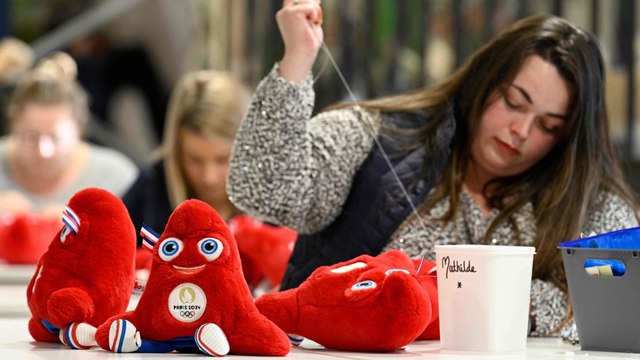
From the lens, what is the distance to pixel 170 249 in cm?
112

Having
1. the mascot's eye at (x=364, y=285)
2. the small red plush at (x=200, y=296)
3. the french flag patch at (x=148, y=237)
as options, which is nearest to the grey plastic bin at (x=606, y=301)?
the mascot's eye at (x=364, y=285)

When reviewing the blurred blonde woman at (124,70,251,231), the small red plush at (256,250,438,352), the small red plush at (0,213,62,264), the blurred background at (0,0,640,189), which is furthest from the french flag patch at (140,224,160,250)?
the blurred background at (0,0,640,189)

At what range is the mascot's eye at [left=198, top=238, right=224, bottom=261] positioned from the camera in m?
1.12

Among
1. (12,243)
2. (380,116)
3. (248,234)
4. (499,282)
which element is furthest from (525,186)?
(12,243)

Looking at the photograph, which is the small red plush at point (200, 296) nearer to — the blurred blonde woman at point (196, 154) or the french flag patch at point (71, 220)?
the french flag patch at point (71, 220)

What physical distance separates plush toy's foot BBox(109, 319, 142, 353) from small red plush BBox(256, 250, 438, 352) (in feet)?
0.50

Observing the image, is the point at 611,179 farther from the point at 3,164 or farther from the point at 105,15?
the point at 105,15

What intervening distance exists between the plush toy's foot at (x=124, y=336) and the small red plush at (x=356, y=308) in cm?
15

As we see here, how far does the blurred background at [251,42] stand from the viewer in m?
3.89

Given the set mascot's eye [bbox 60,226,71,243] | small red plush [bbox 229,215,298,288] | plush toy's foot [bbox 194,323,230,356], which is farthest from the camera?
small red plush [bbox 229,215,298,288]

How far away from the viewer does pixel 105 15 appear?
16.4ft

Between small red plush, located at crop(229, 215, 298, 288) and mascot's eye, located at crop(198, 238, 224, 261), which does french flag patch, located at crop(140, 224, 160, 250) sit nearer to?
mascot's eye, located at crop(198, 238, 224, 261)

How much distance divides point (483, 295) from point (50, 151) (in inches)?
108

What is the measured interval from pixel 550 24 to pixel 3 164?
2.50 metres
